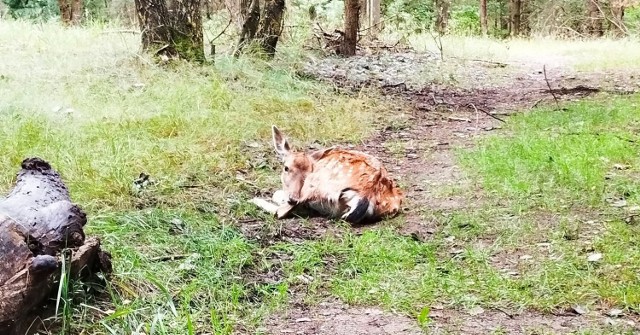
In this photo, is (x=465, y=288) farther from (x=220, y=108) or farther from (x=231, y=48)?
(x=231, y=48)

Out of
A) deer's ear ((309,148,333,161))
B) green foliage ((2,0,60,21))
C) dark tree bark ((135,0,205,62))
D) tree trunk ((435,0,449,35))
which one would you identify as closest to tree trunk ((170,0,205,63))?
dark tree bark ((135,0,205,62))

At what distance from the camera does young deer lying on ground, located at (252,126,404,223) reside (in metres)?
4.91

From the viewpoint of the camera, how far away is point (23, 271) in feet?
8.60

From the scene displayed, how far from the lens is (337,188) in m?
4.97

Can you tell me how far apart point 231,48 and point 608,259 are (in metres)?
7.56

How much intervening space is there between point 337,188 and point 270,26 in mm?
6343

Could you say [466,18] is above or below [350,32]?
above

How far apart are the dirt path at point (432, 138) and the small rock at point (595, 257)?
28.9 inches

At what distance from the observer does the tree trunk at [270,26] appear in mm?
10641

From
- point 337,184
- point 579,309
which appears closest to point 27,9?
point 337,184

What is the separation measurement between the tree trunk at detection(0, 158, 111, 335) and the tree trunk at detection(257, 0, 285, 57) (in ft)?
24.3

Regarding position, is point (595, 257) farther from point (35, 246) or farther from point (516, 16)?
point (516, 16)

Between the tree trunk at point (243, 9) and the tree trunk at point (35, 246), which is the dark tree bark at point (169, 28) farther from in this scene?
the tree trunk at point (35, 246)

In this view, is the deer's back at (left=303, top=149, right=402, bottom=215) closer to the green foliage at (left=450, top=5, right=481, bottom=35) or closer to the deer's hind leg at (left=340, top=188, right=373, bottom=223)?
the deer's hind leg at (left=340, top=188, right=373, bottom=223)
